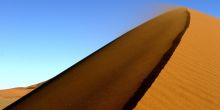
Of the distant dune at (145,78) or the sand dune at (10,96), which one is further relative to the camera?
the sand dune at (10,96)

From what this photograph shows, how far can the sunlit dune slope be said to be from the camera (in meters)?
6.45

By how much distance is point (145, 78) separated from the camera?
7598 millimetres

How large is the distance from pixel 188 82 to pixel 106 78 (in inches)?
76.0

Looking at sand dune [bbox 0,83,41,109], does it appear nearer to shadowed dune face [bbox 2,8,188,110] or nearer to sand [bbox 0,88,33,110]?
sand [bbox 0,88,33,110]

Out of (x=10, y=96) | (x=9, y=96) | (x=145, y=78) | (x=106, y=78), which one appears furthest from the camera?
(x=9, y=96)

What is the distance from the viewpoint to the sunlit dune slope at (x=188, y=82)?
645 centimetres

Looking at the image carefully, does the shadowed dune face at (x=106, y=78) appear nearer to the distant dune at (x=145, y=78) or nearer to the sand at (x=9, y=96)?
the distant dune at (x=145, y=78)

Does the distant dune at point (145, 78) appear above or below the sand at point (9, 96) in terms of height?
above

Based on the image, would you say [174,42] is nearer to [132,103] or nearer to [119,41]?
[119,41]

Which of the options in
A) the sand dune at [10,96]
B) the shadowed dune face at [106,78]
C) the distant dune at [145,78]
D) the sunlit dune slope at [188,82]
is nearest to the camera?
the sunlit dune slope at [188,82]

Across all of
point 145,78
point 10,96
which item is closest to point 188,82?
point 145,78

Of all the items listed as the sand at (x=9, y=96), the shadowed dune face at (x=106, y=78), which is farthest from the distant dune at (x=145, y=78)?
the sand at (x=9, y=96)

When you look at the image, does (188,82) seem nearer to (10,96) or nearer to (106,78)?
(106,78)

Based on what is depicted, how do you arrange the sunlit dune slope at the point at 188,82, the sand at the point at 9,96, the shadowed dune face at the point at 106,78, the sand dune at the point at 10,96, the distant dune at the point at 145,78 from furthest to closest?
the sand dune at the point at 10,96, the sand at the point at 9,96, the shadowed dune face at the point at 106,78, the distant dune at the point at 145,78, the sunlit dune slope at the point at 188,82
